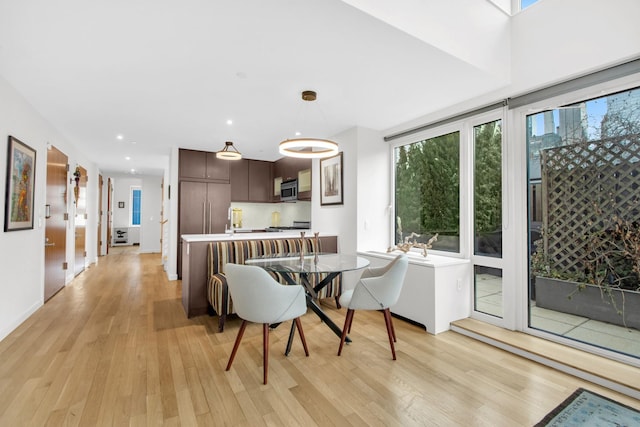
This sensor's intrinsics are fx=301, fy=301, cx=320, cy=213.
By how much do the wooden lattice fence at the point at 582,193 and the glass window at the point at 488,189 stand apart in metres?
0.38

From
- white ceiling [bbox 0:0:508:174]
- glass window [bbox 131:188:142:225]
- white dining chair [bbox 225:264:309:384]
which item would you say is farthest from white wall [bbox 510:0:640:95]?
glass window [bbox 131:188:142:225]

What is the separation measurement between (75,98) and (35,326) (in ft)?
7.83

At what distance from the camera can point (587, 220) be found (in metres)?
2.50

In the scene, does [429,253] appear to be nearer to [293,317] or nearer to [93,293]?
[293,317]

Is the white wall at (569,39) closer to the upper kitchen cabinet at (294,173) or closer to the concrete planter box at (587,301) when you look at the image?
the concrete planter box at (587,301)

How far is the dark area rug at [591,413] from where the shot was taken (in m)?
1.71

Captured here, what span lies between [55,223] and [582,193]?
6225 millimetres

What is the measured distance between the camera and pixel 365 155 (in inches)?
161

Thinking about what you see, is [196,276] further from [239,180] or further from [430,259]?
[239,180]

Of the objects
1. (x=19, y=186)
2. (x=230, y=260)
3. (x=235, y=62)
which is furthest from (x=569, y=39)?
(x=19, y=186)

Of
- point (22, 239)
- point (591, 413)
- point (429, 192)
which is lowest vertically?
point (591, 413)

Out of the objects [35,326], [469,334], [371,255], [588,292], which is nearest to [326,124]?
[371,255]

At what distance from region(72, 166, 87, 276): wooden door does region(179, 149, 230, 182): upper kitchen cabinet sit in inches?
72.8

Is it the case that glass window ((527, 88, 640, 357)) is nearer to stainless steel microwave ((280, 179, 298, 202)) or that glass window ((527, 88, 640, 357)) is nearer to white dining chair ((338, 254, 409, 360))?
white dining chair ((338, 254, 409, 360))
